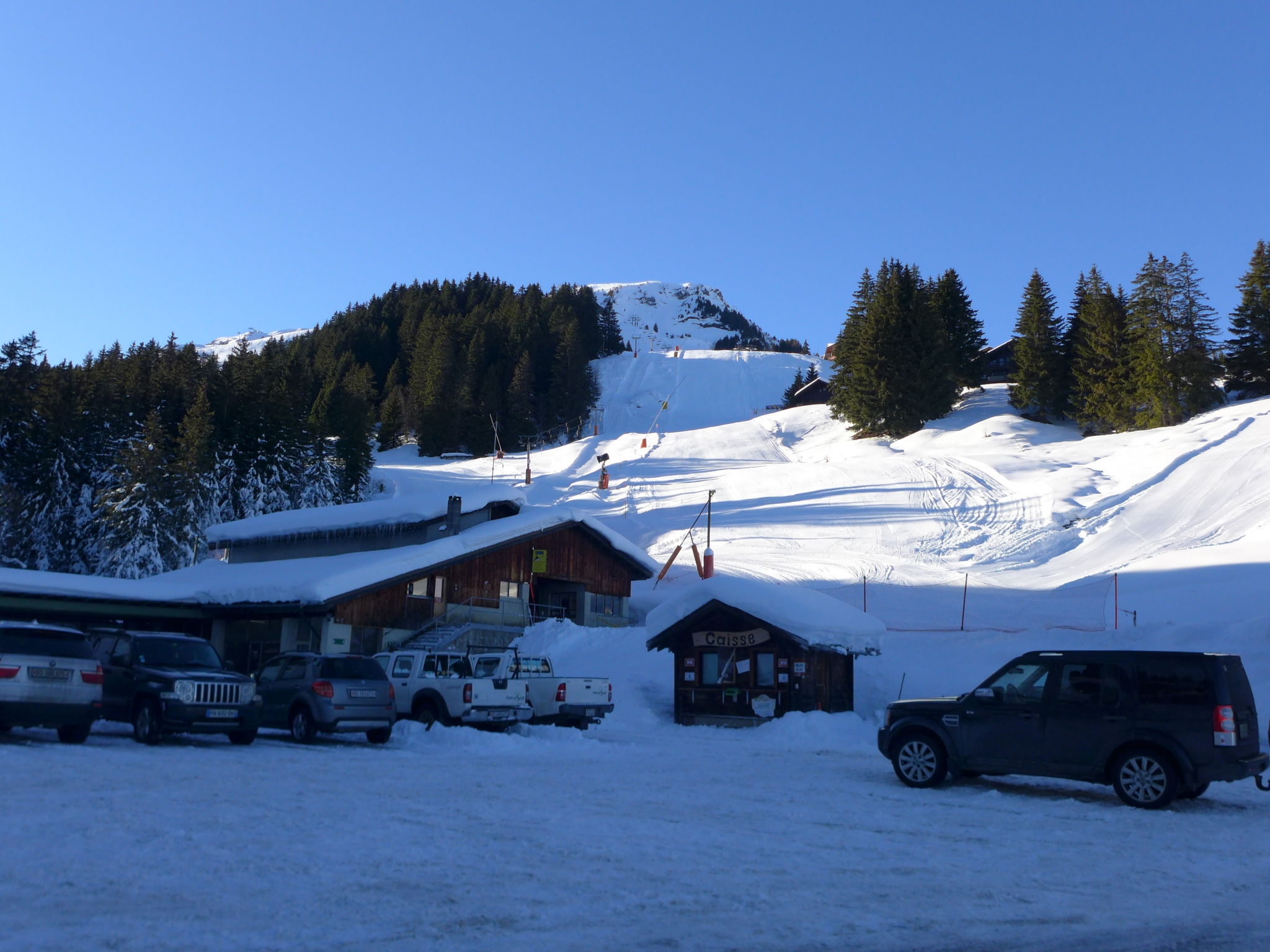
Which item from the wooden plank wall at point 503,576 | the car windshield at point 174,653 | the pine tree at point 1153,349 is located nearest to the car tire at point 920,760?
the car windshield at point 174,653

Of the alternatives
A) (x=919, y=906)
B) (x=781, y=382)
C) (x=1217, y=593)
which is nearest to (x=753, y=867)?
(x=919, y=906)

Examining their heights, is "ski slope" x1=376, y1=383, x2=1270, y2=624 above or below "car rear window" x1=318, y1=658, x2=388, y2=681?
above

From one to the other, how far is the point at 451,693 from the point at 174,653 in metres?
4.85

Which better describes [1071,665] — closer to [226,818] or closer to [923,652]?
[226,818]

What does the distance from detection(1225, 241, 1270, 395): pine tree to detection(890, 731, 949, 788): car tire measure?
194 ft

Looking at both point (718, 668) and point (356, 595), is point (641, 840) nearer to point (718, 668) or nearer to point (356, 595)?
point (718, 668)

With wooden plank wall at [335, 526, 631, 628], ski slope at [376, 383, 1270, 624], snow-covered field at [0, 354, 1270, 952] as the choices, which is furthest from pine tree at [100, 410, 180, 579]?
snow-covered field at [0, 354, 1270, 952]

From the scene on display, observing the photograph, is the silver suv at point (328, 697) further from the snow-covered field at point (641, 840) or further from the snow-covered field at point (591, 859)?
the snow-covered field at point (591, 859)

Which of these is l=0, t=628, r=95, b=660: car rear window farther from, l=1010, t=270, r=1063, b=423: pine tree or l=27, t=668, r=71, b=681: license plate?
l=1010, t=270, r=1063, b=423: pine tree

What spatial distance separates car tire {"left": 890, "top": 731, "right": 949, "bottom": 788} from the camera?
12.8 m

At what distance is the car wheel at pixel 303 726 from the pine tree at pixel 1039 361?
6007 cm

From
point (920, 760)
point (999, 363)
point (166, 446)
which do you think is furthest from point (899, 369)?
point (920, 760)

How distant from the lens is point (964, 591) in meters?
30.9

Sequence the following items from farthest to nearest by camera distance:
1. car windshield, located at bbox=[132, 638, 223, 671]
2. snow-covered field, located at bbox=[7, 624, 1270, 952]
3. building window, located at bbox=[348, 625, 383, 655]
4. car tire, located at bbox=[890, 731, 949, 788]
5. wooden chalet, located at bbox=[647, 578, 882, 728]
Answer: building window, located at bbox=[348, 625, 383, 655] → wooden chalet, located at bbox=[647, 578, 882, 728] → car windshield, located at bbox=[132, 638, 223, 671] → car tire, located at bbox=[890, 731, 949, 788] → snow-covered field, located at bbox=[7, 624, 1270, 952]
